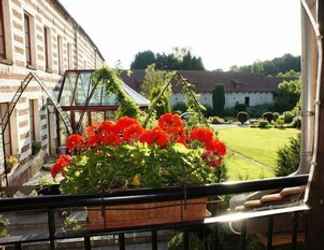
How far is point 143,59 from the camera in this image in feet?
187

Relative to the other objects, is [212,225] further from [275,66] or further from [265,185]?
[275,66]

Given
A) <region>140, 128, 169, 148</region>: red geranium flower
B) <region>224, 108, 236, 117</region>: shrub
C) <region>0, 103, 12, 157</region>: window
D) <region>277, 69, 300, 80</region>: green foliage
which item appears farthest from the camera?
<region>277, 69, 300, 80</region>: green foliage

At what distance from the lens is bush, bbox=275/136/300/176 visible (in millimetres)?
4488

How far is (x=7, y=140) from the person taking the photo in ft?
26.2

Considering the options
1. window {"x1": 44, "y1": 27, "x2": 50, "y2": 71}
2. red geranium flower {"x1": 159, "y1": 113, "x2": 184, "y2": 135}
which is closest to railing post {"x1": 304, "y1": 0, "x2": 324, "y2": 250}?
red geranium flower {"x1": 159, "y1": 113, "x2": 184, "y2": 135}

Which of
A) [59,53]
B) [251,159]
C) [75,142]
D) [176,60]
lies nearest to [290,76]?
[176,60]

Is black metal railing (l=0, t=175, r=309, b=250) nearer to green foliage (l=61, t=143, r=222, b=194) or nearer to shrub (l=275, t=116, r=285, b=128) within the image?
green foliage (l=61, t=143, r=222, b=194)

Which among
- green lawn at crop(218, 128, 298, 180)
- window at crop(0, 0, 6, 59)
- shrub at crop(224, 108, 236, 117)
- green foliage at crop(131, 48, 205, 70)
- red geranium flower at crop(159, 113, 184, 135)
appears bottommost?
green lawn at crop(218, 128, 298, 180)

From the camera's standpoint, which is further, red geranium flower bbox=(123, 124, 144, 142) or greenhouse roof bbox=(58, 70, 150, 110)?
greenhouse roof bbox=(58, 70, 150, 110)

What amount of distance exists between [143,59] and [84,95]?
1844 inches

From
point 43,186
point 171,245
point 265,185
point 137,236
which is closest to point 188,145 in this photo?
point 265,185

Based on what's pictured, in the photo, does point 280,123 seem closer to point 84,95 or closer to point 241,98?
point 241,98

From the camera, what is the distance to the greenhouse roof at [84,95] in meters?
9.74

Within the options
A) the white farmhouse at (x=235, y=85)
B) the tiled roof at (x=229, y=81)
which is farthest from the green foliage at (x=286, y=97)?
the tiled roof at (x=229, y=81)
